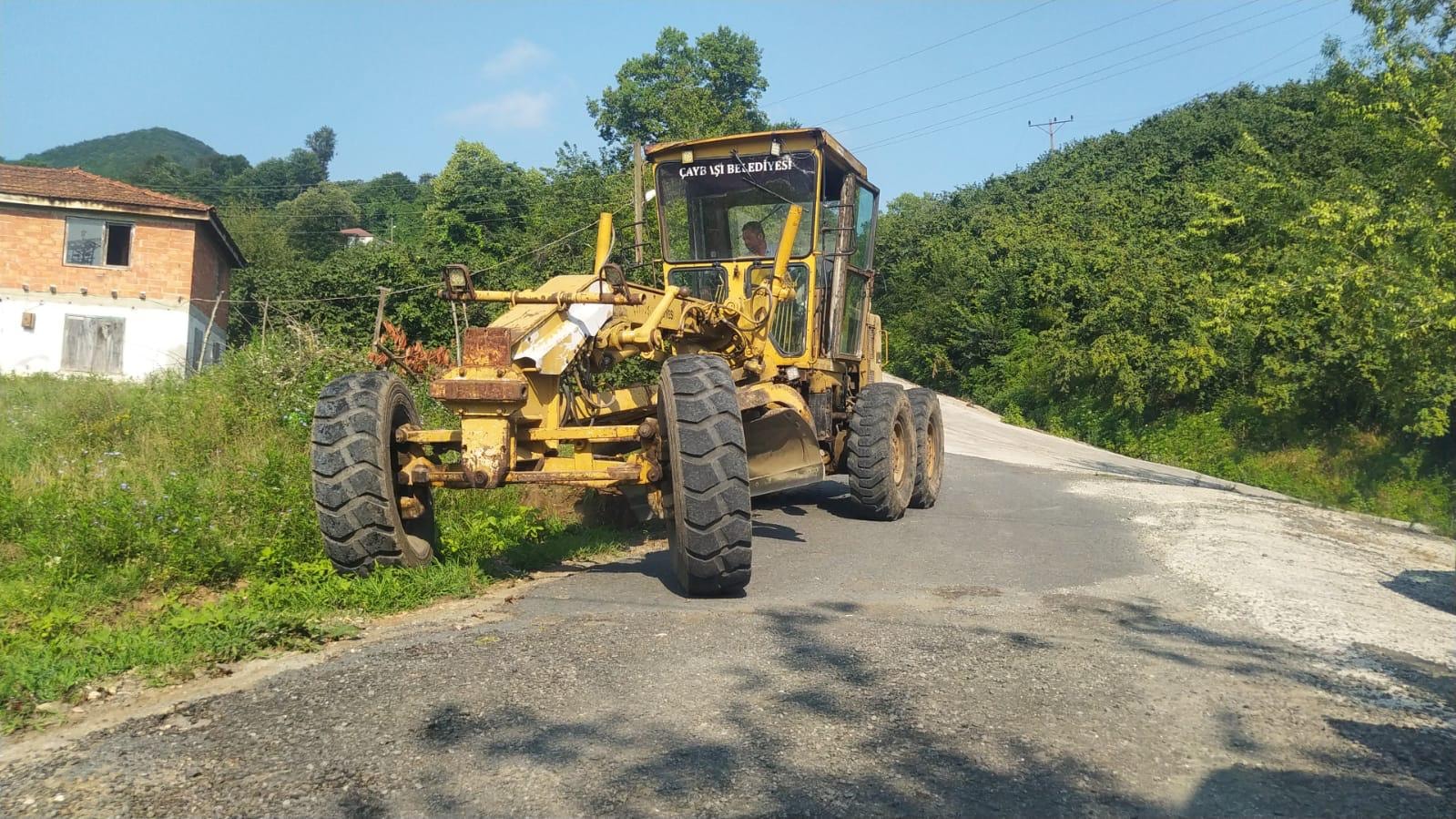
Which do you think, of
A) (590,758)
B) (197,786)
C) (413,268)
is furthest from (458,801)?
(413,268)

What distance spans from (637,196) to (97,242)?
24.1 meters

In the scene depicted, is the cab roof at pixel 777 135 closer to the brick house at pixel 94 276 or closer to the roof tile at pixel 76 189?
the brick house at pixel 94 276

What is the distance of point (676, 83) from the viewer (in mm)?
56406

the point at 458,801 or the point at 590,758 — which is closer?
the point at 458,801

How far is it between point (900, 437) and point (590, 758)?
7.51m

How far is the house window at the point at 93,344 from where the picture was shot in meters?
28.0

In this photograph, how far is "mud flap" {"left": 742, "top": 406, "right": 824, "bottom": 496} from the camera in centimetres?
855

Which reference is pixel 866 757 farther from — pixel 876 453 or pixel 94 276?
pixel 94 276

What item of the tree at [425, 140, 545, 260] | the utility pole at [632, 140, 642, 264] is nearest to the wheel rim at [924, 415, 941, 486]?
the utility pole at [632, 140, 642, 264]

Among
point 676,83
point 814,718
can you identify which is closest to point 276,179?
point 676,83

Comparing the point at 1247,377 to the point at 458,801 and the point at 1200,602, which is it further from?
the point at 458,801

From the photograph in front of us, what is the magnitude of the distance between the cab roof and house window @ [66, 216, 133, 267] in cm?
2354

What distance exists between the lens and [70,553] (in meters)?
7.12

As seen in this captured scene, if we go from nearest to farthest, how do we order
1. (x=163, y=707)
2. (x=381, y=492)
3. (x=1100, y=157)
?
(x=163, y=707) → (x=381, y=492) → (x=1100, y=157)
